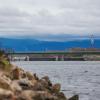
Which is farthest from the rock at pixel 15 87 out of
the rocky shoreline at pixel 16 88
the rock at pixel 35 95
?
the rock at pixel 35 95

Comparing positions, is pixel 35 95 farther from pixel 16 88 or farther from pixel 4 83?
pixel 4 83

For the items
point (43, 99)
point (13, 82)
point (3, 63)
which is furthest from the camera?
point (3, 63)

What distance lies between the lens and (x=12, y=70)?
35375mm

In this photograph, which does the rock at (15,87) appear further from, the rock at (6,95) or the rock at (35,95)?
the rock at (6,95)

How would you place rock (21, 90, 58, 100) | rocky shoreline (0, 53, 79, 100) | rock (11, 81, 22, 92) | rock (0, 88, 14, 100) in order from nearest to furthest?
1. rock (0, 88, 14, 100)
2. rocky shoreline (0, 53, 79, 100)
3. rock (21, 90, 58, 100)
4. rock (11, 81, 22, 92)

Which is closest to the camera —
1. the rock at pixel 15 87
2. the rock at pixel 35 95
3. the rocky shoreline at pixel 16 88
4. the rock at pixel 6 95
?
the rock at pixel 6 95

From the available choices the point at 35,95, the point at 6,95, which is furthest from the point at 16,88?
the point at 6,95

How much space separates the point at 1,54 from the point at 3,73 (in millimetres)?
3566

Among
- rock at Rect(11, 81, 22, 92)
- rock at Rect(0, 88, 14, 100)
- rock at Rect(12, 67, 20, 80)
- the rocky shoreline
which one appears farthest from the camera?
rock at Rect(12, 67, 20, 80)

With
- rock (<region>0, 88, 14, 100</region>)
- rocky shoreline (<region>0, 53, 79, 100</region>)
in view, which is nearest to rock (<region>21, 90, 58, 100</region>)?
rocky shoreline (<region>0, 53, 79, 100</region>)

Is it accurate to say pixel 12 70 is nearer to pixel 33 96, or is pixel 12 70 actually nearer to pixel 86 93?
pixel 33 96

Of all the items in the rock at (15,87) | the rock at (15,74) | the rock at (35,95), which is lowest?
the rock at (35,95)

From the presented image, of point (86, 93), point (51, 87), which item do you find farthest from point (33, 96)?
point (86, 93)

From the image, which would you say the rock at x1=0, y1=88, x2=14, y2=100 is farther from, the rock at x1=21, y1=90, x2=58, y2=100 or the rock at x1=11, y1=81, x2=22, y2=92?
the rock at x1=11, y1=81, x2=22, y2=92
